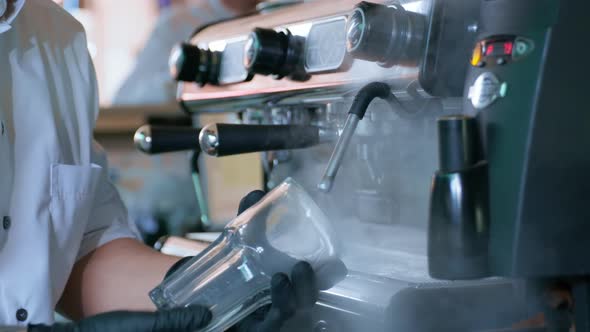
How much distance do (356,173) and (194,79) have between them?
0.87ft

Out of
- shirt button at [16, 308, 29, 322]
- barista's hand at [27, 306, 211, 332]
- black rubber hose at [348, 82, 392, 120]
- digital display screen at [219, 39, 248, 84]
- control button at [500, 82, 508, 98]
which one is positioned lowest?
shirt button at [16, 308, 29, 322]

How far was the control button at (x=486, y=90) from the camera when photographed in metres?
0.46

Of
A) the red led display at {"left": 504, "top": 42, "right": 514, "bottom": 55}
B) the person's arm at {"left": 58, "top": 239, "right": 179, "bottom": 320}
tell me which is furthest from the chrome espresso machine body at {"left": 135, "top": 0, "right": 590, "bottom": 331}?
the person's arm at {"left": 58, "top": 239, "right": 179, "bottom": 320}

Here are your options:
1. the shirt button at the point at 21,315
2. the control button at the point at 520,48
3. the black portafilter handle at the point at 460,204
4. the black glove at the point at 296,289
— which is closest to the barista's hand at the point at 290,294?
the black glove at the point at 296,289

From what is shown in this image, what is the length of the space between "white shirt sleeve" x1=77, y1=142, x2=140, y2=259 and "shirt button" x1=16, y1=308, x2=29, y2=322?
0.14 m

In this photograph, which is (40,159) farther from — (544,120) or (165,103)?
(165,103)

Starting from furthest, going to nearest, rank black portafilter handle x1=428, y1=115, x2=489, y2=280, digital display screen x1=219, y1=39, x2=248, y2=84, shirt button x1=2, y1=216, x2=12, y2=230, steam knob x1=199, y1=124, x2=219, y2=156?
digital display screen x1=219, y1=39, x2=248, y2=84 → shirt button x1=2, y1=216, x2=12, y2=230 → steam knob x1=199, y1=124, x2=219, y2=156 → black portafilter handle x1=428, y1=115, x2=489, y2=280

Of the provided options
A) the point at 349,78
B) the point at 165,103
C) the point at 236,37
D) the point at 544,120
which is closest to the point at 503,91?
the point at 544,120

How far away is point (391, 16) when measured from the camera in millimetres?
599

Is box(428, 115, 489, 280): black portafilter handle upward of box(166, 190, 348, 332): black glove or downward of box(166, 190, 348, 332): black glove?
upward

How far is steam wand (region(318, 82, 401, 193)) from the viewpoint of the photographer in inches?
22.6

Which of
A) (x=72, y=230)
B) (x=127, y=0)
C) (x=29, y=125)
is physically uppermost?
(x=127, y=0)

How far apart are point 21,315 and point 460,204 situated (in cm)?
60

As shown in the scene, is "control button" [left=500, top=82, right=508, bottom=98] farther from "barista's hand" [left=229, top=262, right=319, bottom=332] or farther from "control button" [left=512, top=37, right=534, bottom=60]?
"barista's hand" [left=229, top=262, right=319, bottom=332]
